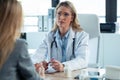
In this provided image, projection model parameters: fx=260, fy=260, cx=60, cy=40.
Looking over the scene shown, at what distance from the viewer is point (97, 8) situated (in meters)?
4.72

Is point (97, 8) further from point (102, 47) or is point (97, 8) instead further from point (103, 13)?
point (102, 47)

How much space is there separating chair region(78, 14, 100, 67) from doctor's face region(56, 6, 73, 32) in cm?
20

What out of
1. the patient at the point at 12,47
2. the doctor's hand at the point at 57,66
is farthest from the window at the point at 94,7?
the patient at the point at 12,47

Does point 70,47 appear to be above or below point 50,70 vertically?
above

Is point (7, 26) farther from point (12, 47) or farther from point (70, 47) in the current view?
point (70, 47)

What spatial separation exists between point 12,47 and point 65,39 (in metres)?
1.49

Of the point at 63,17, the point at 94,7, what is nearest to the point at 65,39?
the point at 63,17

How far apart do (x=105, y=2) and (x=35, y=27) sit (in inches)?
54.9

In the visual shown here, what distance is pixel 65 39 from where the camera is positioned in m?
2.76

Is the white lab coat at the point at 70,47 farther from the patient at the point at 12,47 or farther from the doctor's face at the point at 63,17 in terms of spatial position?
the patient at the point at 12,47

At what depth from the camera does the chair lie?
2830mm

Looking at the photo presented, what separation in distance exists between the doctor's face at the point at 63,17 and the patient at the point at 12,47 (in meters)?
1.40

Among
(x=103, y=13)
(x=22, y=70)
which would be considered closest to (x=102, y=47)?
(x=103, y=13)

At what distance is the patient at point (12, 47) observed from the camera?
1.27m
